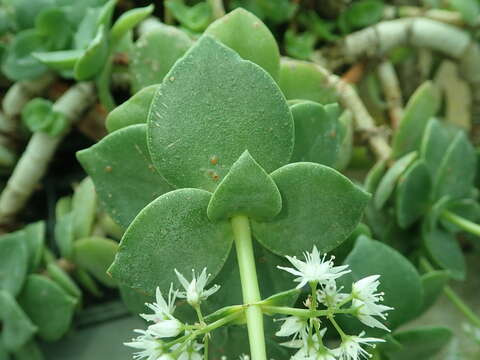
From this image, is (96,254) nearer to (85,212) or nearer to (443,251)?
(85,212)

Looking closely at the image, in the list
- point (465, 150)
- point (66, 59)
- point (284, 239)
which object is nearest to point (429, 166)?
point (465, 150)

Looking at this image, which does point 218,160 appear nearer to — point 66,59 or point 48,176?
point 66,59

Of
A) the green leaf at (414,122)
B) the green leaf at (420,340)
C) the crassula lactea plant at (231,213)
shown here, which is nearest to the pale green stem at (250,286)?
the crassula lactea plant at (231,213)

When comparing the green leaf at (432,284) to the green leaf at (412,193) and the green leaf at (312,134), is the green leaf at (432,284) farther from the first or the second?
the green leaf at (312,134)

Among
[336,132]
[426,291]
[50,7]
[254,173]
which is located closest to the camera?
[254,173]

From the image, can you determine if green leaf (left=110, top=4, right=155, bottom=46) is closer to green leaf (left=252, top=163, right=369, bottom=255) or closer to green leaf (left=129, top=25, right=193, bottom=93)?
green leaf (left=129, top=25, right=193, bottom=93)

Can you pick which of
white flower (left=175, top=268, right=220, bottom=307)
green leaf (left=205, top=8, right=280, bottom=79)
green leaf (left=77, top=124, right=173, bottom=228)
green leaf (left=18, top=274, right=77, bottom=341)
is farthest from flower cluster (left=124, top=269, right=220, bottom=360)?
green leaf (left=18, top=274, right=77, bottom=341)

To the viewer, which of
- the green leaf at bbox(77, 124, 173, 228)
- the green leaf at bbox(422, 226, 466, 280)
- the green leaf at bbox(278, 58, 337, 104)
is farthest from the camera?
the green leaf at bbox(422, 226, 466, 280)
